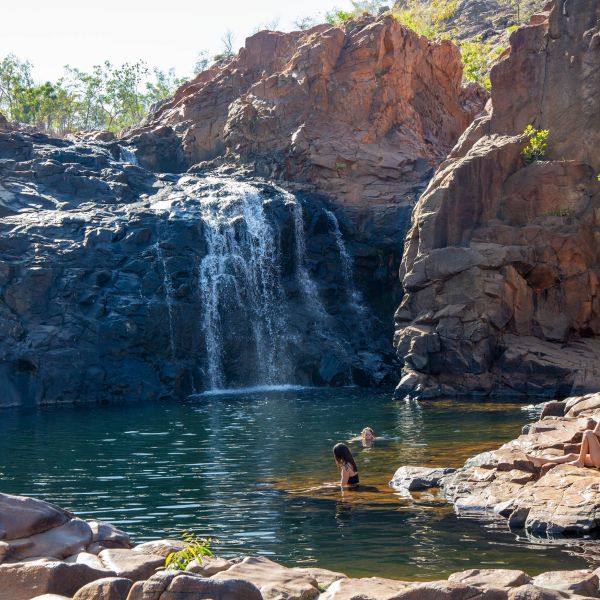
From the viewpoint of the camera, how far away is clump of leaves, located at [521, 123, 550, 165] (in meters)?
35.8

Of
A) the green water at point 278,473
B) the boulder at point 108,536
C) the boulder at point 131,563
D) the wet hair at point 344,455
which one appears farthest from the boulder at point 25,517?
the wet hair at point 344,455

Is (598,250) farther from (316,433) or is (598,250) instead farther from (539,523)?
(539,523)

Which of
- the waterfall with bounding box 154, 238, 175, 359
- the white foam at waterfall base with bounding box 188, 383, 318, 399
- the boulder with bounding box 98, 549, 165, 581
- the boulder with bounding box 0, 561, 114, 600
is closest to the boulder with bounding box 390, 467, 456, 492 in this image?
the boulder with bounding box 98, 549, 165, 581

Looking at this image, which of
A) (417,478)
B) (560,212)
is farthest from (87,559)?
(560,212)

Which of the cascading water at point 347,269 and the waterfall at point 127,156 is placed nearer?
the cascading water at point 347,269

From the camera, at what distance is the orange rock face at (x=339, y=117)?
4678cm

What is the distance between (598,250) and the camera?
34688 mm

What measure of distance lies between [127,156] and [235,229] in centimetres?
1200

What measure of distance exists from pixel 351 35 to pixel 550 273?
21.4m

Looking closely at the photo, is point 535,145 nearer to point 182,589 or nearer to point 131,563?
point 131,563

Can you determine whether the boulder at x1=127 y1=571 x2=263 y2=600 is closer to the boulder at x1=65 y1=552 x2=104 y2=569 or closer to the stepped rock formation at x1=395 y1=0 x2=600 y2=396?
the boulder at x1=65 y1=552 x2=104 y2=569

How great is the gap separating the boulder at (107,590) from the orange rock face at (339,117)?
37.3m

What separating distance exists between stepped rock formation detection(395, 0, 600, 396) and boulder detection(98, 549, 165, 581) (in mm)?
23919

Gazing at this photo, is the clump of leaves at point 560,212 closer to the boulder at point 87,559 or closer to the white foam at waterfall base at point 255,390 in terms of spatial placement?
the white foam at waterfall base at point 255,390
